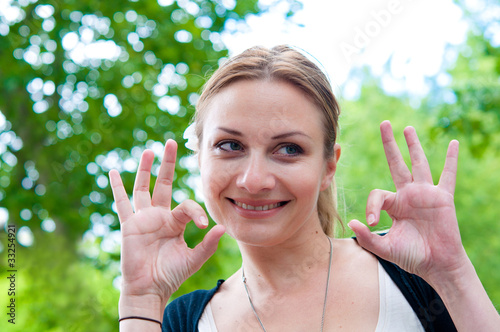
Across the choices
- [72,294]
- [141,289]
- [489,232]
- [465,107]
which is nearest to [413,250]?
[141,289]

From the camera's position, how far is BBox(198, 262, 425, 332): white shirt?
168 centimetres

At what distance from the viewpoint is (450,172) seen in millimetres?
1661

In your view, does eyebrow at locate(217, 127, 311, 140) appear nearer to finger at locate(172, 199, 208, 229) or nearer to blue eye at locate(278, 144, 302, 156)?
blue eye at locate(278, 144, 302, 156)

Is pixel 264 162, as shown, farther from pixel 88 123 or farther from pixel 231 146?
pixel 88 123

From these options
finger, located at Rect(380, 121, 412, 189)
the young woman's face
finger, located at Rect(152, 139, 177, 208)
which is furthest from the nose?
finger, located at Rect(380, 121, 412, 189)

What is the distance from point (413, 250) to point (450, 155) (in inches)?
14.1

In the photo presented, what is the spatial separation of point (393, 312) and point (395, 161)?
21.0 inches

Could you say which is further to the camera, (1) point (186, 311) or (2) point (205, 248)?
(1) point (186, 311)

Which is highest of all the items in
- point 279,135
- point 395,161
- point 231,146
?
point 395,161

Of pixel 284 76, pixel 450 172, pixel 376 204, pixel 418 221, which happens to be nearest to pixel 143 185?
pixel 284 76

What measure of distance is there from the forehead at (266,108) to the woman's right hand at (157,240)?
10.0 inches

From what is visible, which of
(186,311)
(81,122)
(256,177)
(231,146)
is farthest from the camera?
(81,122)

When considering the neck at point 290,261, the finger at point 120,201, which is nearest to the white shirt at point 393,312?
the neck at point 290,261

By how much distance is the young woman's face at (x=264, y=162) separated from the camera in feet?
5.86
